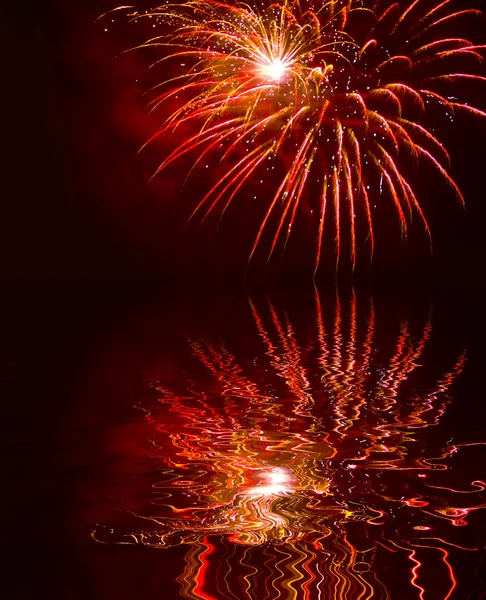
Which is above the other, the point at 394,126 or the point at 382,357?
the point at 394,126

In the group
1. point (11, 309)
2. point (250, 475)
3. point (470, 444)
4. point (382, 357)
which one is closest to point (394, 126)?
point (382, 357)

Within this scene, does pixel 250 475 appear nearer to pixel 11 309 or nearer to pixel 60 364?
pixel 60 364

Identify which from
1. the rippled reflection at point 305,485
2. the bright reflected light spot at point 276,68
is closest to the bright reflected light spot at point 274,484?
the rippled reflection at point 305,485

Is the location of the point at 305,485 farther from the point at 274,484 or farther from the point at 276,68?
the point at 276,68

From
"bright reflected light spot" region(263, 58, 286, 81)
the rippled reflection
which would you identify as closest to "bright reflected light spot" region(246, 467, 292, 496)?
the rippled reflection

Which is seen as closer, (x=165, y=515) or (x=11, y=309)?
(x=165, y=515)

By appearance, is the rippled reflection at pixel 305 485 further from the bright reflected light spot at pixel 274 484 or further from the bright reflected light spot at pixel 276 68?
the bright reflected light spot at pixel 276 68
